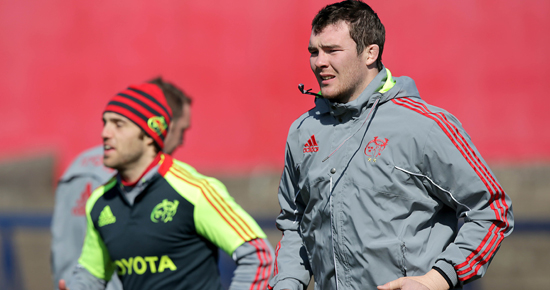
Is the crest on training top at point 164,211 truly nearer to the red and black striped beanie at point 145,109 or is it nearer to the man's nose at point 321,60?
the red and black striped beanie at point 145,109

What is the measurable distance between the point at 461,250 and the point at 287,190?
32.1 inches

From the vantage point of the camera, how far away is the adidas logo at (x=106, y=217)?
3.09 m

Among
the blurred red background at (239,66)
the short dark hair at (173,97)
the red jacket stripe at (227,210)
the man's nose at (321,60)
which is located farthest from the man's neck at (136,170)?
the blurred red background at (239,66)

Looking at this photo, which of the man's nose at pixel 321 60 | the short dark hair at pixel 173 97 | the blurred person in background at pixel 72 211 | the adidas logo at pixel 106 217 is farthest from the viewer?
the short dark hair at pixel 173 97

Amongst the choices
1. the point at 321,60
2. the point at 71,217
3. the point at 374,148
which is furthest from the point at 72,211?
the point at 374,148

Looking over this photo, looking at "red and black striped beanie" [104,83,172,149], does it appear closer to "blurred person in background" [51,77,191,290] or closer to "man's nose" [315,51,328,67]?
"blurred person in background" [51,77,191,290]

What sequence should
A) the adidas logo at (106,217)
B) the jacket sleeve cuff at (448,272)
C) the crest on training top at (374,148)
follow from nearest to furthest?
1. the jacket sleeve cuff at (448,272)
2. the crest on training top at (374,148)
3. the adidas logo at (106,217)

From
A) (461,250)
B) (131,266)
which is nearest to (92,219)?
(131,266)

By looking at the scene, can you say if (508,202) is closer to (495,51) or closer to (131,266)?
(131,266)

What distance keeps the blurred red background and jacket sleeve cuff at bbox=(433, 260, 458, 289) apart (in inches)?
240

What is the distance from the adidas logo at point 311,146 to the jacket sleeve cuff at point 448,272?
0.66m

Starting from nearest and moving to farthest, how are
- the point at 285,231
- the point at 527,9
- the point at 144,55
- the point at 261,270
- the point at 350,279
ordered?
the point at 350,279 < the point at 285,231 < the point at 261,270 < the point at 527,9 < the point at 144,55

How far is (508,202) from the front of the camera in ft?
6.64

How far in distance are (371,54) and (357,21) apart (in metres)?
0.14
